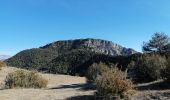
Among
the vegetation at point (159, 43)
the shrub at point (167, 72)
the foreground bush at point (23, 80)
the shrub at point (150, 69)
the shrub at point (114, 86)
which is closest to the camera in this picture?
the shrub at point (114, 86)

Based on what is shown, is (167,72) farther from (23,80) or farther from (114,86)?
(23,80)

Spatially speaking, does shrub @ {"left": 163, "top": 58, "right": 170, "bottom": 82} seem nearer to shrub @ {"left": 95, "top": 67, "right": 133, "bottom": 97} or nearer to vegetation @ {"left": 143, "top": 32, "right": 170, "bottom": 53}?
shrub @ {"left": 95, "top": 67, "right": 133, "bottom": 97}

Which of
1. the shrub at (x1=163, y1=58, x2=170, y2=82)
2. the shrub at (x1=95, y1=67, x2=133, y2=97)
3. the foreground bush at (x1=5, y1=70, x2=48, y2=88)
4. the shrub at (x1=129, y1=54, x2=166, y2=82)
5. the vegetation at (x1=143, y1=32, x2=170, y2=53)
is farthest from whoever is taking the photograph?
the vegetation at (x1=143, y1=32, x2=170, y2=53)

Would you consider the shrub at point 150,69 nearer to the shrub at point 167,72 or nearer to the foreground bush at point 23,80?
the shrub at point 167,72

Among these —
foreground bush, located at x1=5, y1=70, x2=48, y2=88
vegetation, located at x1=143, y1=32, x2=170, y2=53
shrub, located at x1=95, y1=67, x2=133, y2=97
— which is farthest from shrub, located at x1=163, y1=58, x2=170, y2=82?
vegetation, located at x1=143, y1=32, x2=170, y2=53

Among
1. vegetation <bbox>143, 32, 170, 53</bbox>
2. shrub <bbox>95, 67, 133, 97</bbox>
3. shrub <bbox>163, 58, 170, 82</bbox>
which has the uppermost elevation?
vegetation <bbox>143, 32, 170, 53</bbox>

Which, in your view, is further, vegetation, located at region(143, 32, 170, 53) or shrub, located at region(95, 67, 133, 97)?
vegetation, located at region(143, 32, 170, 53)

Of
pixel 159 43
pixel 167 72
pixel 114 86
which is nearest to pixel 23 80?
pixel 167 72

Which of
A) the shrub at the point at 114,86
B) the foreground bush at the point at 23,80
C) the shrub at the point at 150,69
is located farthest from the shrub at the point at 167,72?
the foreground bush at the point at 23,80

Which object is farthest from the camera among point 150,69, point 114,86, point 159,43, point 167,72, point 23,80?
point 159,43

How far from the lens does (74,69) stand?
13000 cm

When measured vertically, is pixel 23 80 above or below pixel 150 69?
below

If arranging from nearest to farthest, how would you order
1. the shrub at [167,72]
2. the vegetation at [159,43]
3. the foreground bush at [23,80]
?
the shrub at [167,72] → the foreground bush at [23,80] → the vegetation at [159,43]

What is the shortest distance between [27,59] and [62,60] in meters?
19.7
